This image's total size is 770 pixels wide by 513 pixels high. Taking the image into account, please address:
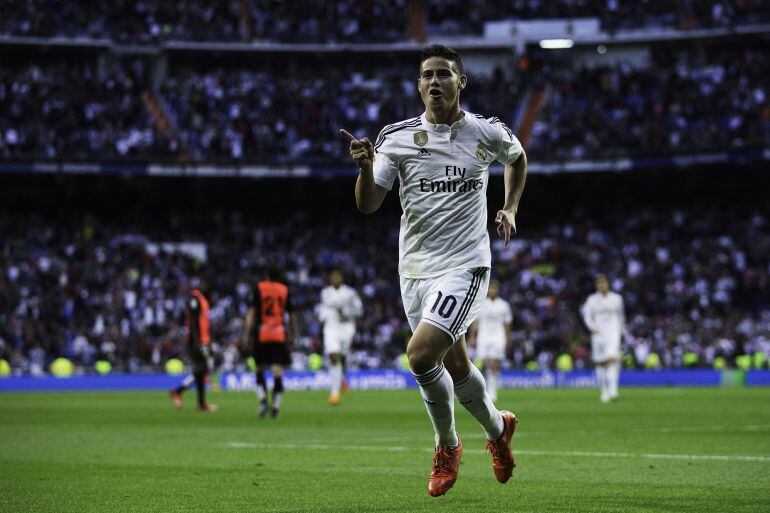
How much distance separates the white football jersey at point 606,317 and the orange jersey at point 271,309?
845 centimetres

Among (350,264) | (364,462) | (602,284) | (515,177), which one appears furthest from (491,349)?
(515,177)

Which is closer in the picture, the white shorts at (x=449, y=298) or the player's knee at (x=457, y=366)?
the white shorts at (x=449, y=298)

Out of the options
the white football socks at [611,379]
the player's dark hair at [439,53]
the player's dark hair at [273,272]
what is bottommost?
the white football socks at [611,379]

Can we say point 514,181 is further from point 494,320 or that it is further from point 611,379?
point 494,320

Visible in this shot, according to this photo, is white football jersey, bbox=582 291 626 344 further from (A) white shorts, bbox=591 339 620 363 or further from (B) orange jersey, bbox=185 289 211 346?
(B) orange jersey, bbox=185 289 211 346

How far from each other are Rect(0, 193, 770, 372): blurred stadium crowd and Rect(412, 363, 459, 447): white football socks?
29.6 meters

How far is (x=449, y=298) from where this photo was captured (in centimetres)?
771

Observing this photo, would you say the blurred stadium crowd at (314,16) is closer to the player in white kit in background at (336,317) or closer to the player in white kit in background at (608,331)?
the player in white kit in background at (608,331)

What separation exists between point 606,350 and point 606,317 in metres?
0.69

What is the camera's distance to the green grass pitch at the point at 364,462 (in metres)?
7.79

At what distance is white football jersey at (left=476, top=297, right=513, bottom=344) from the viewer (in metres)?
26.8

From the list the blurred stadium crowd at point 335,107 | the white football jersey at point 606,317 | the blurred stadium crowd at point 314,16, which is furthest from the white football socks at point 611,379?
the blurred stadium crowd at point 314,16

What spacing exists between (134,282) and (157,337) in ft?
10.1

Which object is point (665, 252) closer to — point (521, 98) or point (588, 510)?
point (521, 98)
